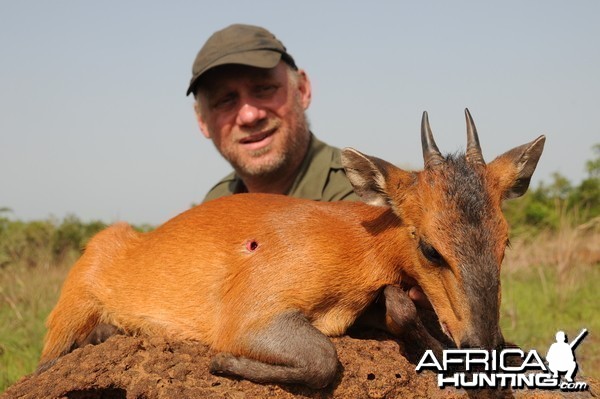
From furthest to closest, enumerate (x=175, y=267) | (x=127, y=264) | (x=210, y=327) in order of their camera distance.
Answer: (x=127, y=264) < (x=175, y=267) < (x=210, y=327)

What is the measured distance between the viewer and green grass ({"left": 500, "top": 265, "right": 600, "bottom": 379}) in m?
8.49

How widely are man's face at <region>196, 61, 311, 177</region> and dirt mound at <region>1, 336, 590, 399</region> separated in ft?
12.4

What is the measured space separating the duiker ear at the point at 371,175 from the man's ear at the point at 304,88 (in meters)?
4.68

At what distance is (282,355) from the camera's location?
Result: 13.1 ft

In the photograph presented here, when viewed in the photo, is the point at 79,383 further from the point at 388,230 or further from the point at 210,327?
the point at 388,230

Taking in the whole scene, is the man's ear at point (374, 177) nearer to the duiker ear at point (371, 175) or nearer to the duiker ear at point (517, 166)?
the duiker ear at point (371, 175)

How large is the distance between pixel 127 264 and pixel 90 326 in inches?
24.3

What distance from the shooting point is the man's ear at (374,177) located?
165 inches

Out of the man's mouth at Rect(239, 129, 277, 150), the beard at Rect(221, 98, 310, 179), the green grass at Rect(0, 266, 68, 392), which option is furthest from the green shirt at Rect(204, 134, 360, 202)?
the green grass at Rect(0, 266, 68, 392)

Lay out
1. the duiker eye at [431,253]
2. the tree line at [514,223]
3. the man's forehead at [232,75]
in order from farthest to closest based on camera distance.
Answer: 1. the tree line at [514,223]
2. the man's forehead at [232,75]
3. the duiker eye at [431,253]

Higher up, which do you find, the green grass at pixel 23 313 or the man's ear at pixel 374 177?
the man's ear at pixel 374 177

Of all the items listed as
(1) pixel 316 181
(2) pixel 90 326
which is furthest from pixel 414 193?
(1) pixel 316 181

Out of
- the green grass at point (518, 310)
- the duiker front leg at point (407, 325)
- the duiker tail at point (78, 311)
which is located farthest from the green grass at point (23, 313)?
the duiker front leg at point (407, 325)

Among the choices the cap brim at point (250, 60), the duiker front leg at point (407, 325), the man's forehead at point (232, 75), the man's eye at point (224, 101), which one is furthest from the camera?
the man's eye at point (224, 101)
